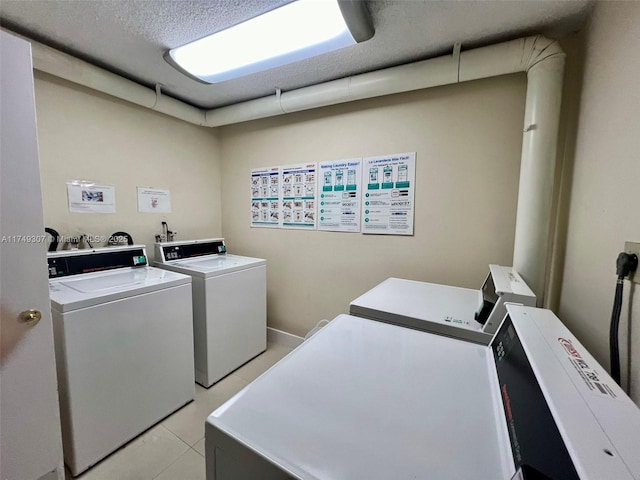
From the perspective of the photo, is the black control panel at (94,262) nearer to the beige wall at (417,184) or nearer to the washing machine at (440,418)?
the beige wall at (417,184)

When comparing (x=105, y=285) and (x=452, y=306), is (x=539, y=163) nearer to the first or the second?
(x=452, y=306)

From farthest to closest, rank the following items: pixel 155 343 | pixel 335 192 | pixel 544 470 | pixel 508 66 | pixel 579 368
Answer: pixel 335 192 < pixel 155 343 < pixel 508 66 < pixel 579 368 < pixel 544 470

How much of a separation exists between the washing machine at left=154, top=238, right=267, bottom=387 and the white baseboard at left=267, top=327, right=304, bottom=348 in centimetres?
19

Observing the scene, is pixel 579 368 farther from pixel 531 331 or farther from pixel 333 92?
pixel 333 92

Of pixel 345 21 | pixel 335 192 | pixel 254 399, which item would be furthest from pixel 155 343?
pixel 345 21

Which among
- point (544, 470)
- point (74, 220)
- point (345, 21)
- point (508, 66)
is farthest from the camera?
point (74, 220)

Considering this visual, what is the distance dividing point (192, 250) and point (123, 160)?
35.4 inches

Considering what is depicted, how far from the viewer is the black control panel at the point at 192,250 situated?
7.59 ft

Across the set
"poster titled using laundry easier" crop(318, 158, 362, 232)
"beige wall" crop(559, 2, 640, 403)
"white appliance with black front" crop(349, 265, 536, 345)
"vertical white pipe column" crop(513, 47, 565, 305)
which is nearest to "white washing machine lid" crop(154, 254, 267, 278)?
"poster titled using laundry easier" crop(318, 158, 362, 232)

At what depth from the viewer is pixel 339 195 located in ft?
7.49

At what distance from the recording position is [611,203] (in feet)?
3.08

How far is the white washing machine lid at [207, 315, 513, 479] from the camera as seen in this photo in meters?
0.54

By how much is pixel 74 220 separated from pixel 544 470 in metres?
2.66

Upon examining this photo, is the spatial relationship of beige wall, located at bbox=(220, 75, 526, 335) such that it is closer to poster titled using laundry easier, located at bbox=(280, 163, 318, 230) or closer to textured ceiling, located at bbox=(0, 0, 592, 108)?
poster titled using laundry easier, located at bbox=(280, 163, 318, 230)
